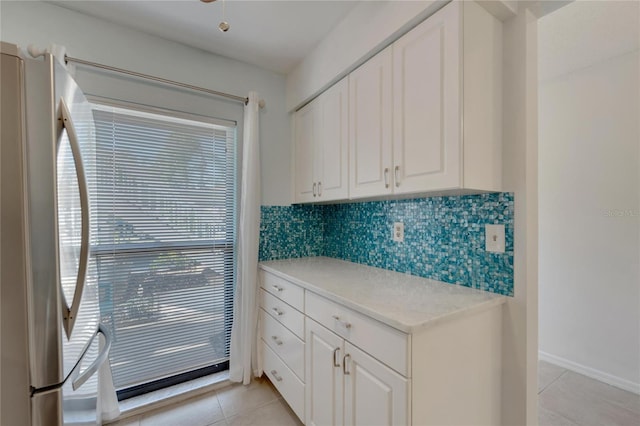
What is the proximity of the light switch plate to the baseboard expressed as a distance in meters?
Answer: 1.78

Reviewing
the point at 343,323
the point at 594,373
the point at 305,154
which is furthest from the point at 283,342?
the point at 594,373

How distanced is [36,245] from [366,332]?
1.16m

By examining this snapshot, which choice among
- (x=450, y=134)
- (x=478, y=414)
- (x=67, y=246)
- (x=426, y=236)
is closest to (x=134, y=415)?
(x=67, y=246)

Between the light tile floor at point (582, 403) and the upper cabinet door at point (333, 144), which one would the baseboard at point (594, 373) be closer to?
the light tile floor at point (582, 403)

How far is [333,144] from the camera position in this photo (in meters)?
1.88

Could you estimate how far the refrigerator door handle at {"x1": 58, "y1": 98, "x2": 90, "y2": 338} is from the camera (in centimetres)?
96

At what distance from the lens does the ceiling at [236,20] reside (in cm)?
161

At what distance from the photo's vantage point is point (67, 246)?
0.98 metres

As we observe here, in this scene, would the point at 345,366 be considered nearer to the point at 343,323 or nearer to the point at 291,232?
the point at 343,323

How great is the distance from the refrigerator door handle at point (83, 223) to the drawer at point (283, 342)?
1.03m

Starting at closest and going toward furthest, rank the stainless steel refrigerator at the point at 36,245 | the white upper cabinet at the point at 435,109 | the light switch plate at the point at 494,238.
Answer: the stainless steel refrigerator at the point at 36,245
the white upper cabinet at the point at 435,109
the light switch plate at the point at 494,238

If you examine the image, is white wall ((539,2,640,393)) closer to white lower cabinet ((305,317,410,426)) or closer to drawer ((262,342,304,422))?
white lower cabinet ((305,317,410,426))

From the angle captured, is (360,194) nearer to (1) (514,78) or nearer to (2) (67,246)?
(1) (514,78)

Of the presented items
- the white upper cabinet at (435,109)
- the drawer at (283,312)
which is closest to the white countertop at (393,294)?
the drawer at (283,312)
